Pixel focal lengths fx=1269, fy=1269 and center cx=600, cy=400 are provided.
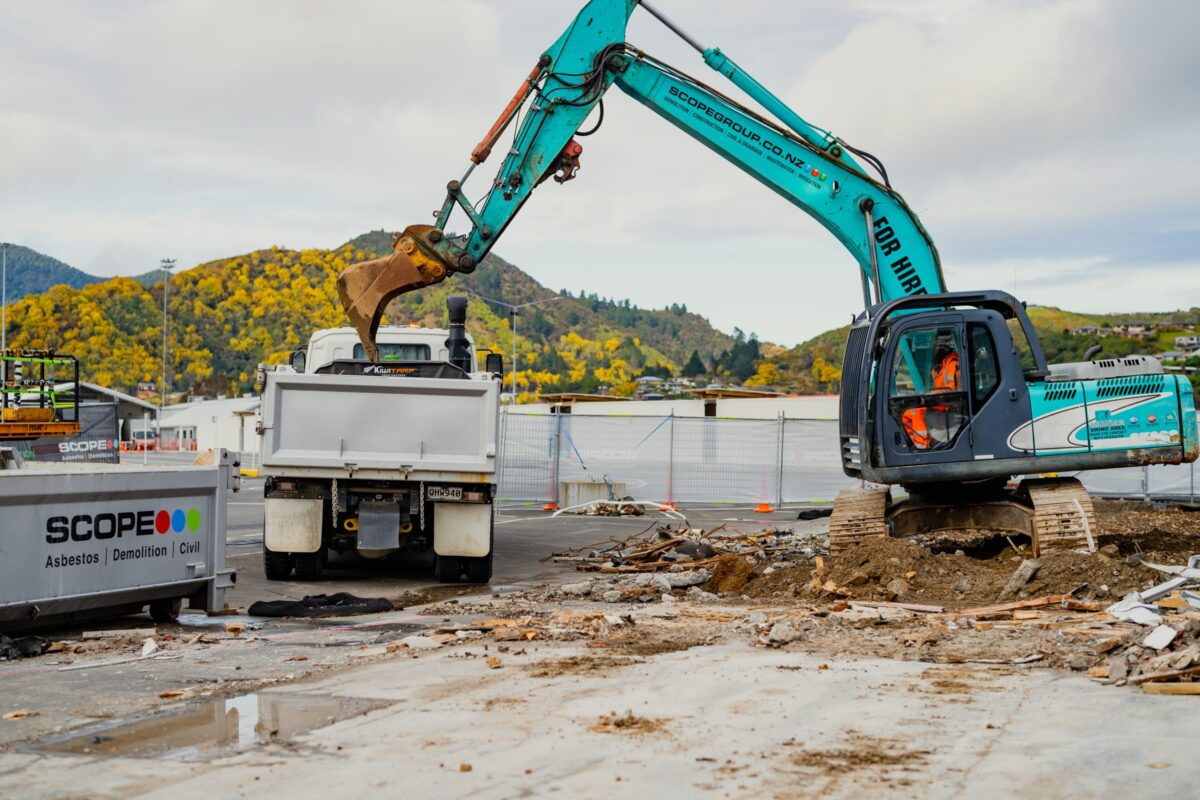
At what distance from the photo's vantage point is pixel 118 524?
9680 mm

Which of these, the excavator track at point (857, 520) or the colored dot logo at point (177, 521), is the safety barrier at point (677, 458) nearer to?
the excavator track at point (857, 520)

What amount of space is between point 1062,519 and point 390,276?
728 cm

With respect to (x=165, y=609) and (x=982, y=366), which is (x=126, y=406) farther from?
(x=982, y=366)

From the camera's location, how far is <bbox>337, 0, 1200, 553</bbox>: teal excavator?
1255cm

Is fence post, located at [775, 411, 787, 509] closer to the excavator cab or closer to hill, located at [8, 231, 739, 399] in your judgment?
the excavator cab

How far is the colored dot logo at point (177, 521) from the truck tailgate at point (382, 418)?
A: 266 cm

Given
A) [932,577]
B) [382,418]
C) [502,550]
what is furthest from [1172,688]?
[502,550]

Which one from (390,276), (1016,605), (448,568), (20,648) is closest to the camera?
(20,648)

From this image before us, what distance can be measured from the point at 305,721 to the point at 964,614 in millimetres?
5739

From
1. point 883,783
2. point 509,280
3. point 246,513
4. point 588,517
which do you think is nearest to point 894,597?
point 883,783

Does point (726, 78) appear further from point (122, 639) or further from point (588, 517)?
point (588, 517)

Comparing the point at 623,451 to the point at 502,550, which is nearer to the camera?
the point at 502,550

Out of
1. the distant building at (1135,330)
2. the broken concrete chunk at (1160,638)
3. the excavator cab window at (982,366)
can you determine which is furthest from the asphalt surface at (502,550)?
the distant building at (1135,330)

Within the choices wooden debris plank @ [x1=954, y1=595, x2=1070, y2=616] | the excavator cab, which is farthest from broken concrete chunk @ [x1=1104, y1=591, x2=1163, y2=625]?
the excavator cab
